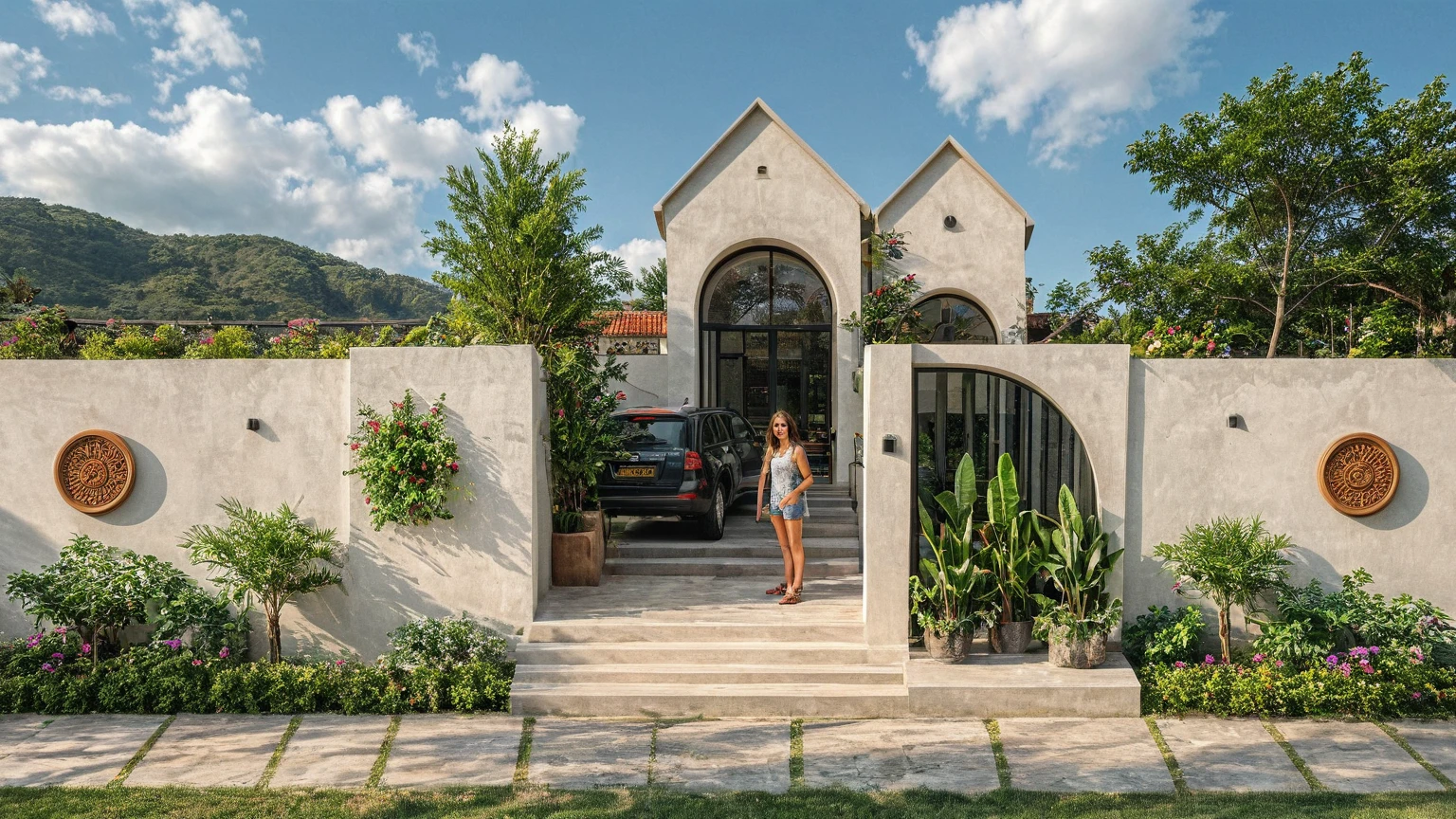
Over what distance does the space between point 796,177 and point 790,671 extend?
30.2 ft

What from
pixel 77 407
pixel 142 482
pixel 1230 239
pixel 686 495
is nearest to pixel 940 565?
pixel 686 495

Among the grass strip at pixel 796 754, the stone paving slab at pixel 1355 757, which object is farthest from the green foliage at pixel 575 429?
the stone paving slab at pixel 1355 757

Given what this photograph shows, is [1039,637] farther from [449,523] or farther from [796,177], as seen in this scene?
[796,177]

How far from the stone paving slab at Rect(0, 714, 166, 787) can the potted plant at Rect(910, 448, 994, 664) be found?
21.0 feet

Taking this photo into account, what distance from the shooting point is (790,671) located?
23.2 ft

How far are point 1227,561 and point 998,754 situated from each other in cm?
281

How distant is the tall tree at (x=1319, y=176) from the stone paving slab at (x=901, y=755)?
27.5 feet

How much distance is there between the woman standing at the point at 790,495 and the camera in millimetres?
8156

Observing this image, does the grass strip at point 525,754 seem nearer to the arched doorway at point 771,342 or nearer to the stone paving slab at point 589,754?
the stone paving slab at point 589,754

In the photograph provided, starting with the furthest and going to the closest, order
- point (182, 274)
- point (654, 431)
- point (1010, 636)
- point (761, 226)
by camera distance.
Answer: point (182, 274) < point (761, 226) < point (654, 431) < point (1010, 636)

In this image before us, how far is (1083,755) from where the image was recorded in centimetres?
599

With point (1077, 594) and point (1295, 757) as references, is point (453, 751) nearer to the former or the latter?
point (1077, 594)

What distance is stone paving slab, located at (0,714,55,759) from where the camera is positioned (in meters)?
6.23

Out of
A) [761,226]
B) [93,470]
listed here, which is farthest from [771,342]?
[93,470]
